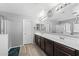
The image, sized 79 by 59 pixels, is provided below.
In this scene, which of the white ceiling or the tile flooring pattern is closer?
the white ceiling

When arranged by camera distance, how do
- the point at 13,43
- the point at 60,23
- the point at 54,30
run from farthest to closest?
1. the point at 54,30
2. the point at 60,23
3. the point at 13,43

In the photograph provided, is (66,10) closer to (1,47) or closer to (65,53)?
(65,53)

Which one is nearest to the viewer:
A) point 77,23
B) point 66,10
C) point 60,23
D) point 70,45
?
Answer: point 70,45

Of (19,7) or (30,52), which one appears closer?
(19,7)

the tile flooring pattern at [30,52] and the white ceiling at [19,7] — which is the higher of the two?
the white ceiling at [19,7]

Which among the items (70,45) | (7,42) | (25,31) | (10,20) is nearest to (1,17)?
(10,20)

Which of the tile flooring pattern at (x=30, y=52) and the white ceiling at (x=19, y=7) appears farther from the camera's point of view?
the tile flooring pattern at (x=30, y=52)

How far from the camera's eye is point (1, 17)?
1.56 metres

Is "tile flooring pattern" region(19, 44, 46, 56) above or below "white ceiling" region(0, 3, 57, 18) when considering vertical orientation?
below

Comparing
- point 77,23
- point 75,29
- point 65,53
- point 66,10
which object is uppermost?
point 66,10

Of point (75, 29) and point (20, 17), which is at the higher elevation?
point (20, 17)

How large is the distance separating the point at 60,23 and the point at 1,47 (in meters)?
2.39

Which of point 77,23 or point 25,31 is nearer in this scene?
A: point 77,23

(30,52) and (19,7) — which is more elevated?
(19,7)
